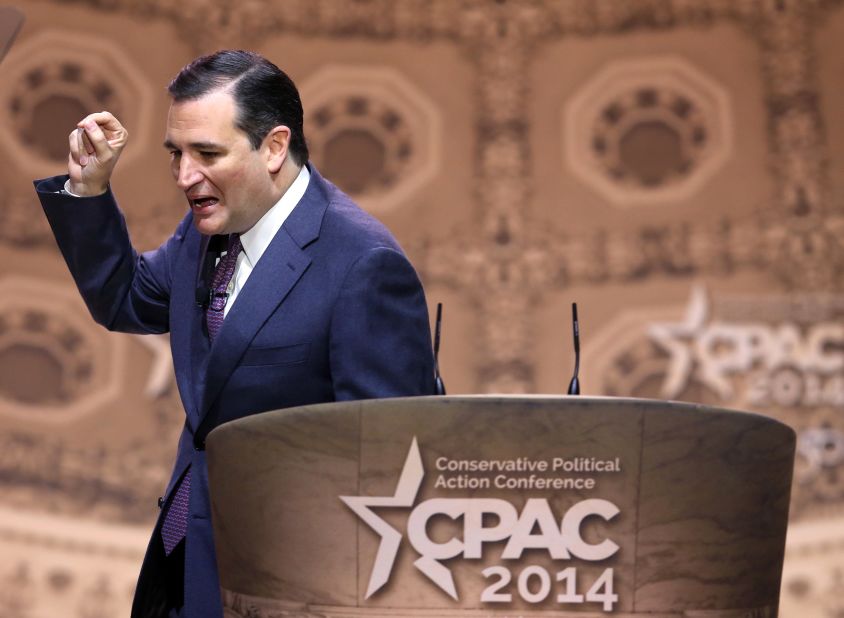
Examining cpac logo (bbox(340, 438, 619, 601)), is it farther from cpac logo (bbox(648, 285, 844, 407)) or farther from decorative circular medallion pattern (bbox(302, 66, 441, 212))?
decorative circular medallion pattern (bbox(302, 66, 441, 212))

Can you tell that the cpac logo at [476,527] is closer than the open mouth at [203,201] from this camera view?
Yes

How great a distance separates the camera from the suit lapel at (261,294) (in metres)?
1.81

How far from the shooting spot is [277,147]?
1946mm

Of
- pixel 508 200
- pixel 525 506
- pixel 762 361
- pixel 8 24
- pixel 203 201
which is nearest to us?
pixel 525 506

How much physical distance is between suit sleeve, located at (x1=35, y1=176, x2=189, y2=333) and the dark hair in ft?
0.77

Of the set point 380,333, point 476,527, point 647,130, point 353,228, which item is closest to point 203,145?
point 353,228

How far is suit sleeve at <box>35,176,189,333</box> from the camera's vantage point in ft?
6.48

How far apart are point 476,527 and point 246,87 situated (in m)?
0.86

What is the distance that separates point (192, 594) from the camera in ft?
5.82

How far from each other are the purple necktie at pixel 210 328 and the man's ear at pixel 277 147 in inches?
5.5

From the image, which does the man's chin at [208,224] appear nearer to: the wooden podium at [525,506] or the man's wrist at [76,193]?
the man's wrist at [76,193]

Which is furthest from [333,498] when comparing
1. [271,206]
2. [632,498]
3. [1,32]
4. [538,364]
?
[538,364]

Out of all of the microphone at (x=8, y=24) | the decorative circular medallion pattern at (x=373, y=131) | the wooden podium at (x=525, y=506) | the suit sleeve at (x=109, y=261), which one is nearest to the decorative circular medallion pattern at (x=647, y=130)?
the decorative circular medallion pattern at (x=373, y=131)

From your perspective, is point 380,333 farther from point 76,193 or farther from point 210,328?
point 76,193
